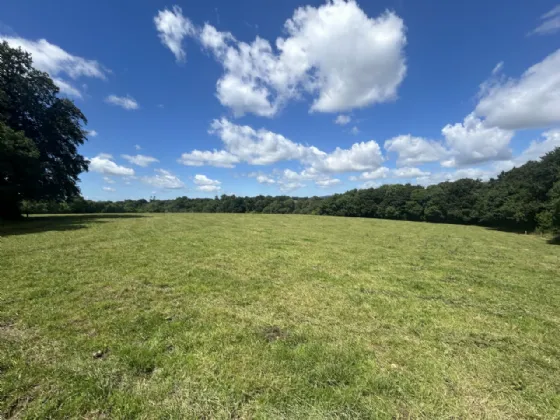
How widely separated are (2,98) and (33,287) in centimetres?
2202

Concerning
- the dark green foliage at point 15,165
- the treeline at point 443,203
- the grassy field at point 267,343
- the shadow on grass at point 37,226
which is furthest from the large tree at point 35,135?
the grassy field at point 267,343

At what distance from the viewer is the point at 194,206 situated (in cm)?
8281

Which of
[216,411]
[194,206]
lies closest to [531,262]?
[216,411]

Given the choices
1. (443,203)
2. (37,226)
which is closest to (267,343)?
(37,226)

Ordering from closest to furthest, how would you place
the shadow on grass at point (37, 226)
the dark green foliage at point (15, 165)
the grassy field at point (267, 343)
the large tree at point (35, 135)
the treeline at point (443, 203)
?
the grassy field at point (267, 343)
the shadow on grass at point (37, 226)
the dark green foliage at point (15, 165)
the large tree at point (35, 135)
the treeline at point (443, 203)

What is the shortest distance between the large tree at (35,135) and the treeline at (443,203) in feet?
14.1

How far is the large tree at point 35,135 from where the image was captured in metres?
16.5

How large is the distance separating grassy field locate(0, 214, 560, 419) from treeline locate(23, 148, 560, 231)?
71.6 feet

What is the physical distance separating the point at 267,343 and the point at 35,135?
28.6 meters

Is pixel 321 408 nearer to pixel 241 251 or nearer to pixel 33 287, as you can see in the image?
pixel 33 287

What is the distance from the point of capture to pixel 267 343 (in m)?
3.56

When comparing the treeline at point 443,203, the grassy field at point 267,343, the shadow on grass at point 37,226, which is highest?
the treeline at point 443,203

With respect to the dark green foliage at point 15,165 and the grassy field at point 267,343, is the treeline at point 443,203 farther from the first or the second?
the grassy field at point 267,343

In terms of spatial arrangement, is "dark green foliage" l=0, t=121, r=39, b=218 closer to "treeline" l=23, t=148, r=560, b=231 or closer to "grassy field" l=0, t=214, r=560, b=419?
"treeline" l=23, t=148, r=560, b=231
